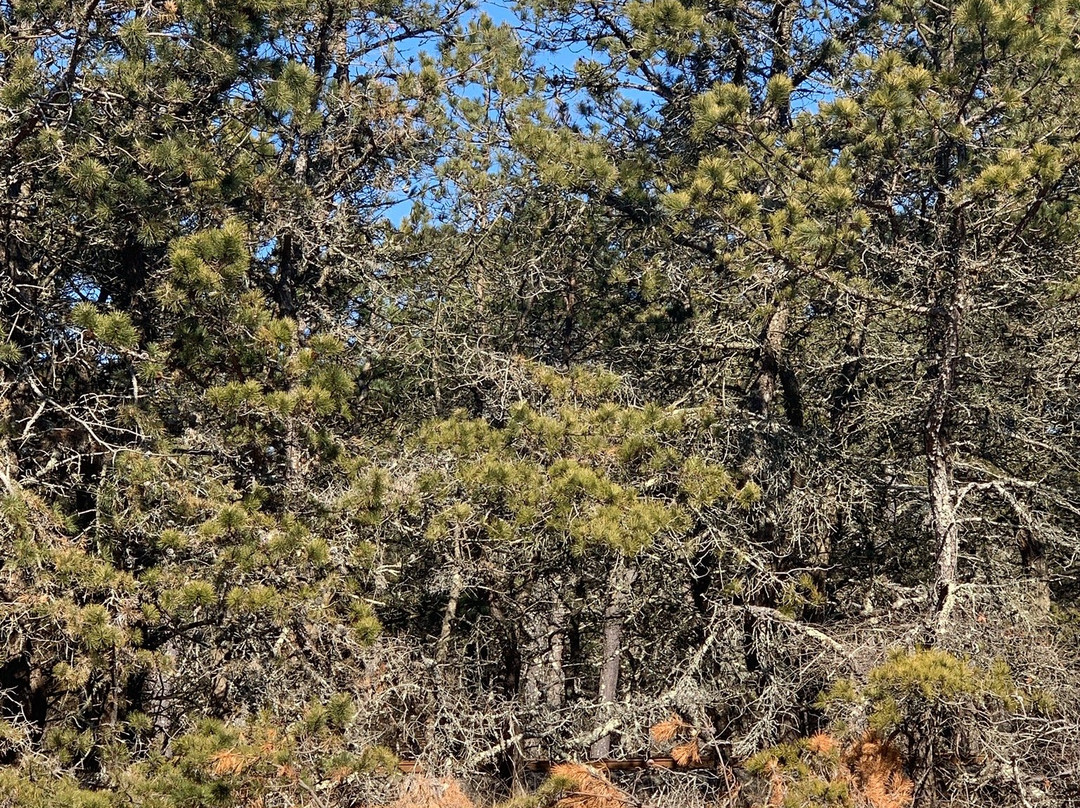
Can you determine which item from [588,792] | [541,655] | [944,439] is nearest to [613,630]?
[541,655]

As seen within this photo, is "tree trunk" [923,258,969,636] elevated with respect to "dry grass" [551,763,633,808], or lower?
elevated

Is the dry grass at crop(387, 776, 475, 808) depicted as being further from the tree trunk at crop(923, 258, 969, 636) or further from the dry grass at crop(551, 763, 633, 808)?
the tree trunk at crop(923, 258, 969, 636)

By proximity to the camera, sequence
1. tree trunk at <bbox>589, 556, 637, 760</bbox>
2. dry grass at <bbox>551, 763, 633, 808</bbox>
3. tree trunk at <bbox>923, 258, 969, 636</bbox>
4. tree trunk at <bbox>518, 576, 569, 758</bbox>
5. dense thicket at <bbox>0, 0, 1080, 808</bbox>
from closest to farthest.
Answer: dense thicket at <bbox>0, 0, 1080, 808</bbox>, tree trunk at <bbox>923, 258, 969, 636</bbox>, dry grass at <bbox>551, 763, 633, 808</bbox>, tree trunk at <bbox>589, 556, 637, 760</bbox>, tree trunk at <bbox>518, 576, 569, 758</bbox>

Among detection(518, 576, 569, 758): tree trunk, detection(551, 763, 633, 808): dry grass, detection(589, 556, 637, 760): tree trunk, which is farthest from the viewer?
detection(518, 576, 569, 758): tree trunk

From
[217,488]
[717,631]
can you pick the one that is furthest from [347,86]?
[717,631]

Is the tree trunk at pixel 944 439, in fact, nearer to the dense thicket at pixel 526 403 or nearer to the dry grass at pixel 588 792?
the dense thicket at pixel 526 403

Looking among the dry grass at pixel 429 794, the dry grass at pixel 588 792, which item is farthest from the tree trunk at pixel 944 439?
the dry grass at pixel 429 794

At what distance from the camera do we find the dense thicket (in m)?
6.08

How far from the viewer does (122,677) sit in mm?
6121

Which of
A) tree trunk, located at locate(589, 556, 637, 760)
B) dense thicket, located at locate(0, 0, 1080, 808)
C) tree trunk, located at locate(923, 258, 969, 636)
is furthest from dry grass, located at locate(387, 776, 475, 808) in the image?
tree trunk, located at locate(923, 258, 969, 636)

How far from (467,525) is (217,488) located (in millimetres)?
1788

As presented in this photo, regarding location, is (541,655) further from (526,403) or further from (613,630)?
(526,403)

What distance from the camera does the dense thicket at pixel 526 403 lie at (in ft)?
20.0

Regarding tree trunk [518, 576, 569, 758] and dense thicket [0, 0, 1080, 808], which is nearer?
dense thicket [0, 0, 1080, 808]
